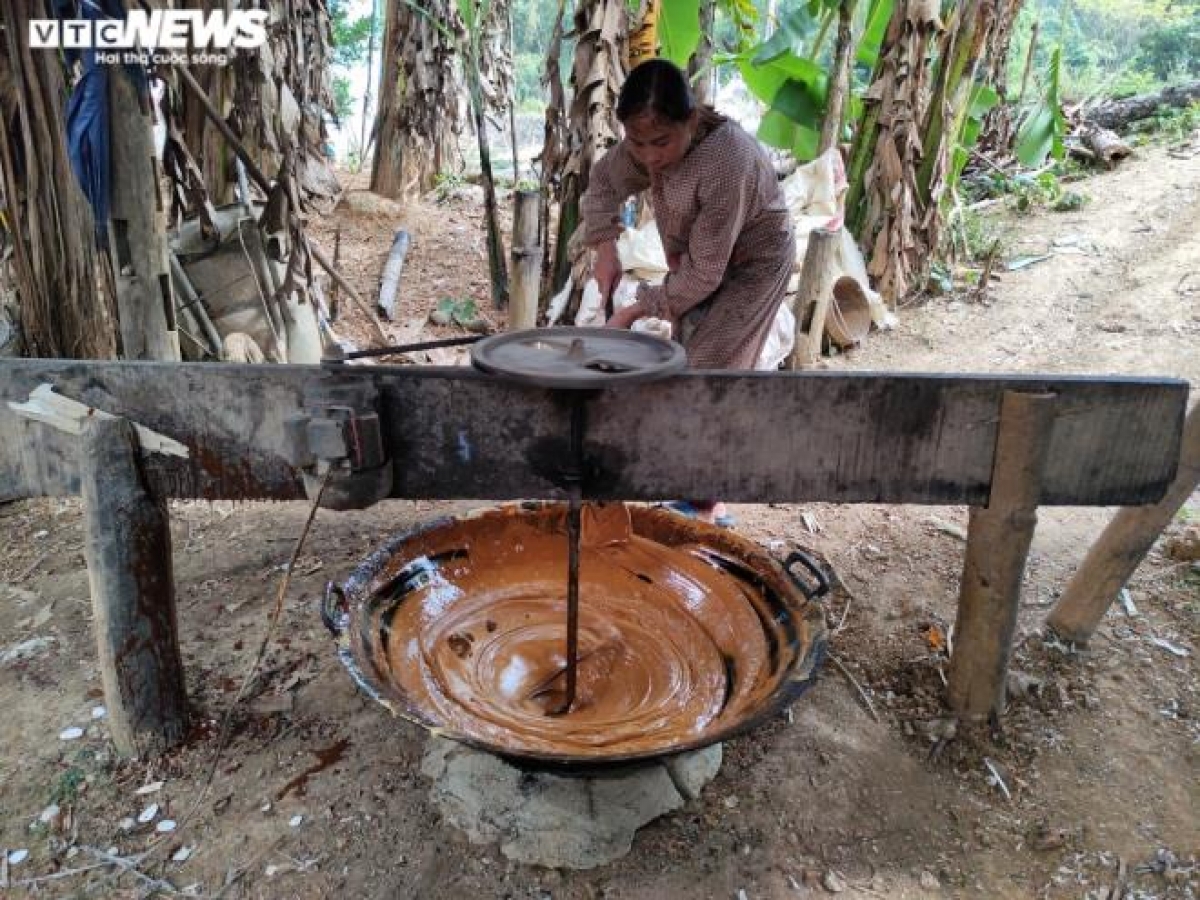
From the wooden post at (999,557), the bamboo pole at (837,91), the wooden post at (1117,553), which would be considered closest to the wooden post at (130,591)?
the wooden post at (999,557)

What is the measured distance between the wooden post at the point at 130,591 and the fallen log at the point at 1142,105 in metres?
11.6

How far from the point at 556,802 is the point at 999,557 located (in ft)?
4.54

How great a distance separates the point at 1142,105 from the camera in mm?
10391

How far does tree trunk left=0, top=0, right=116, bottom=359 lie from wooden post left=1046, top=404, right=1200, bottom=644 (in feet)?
13.5

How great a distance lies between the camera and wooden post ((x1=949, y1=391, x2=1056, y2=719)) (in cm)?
218

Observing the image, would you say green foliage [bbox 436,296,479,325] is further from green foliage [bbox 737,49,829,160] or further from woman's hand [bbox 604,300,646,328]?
woman's hand [bbox 604,300,646,328]

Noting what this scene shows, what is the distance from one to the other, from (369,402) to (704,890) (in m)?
1.46

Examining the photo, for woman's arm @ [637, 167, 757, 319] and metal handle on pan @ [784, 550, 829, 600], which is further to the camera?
woman's arm @ [637, 167, 757, 319]

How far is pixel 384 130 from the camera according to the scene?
8148 millimetres

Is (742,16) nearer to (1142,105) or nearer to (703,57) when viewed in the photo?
(703,57)

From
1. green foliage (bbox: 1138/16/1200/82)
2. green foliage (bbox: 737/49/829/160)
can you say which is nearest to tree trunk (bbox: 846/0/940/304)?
green foliage (bbox: 737/49/829/160)

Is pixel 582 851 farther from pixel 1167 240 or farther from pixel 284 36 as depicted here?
pixel 1167 240

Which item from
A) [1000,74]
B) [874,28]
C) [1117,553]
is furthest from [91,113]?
[1000,74]

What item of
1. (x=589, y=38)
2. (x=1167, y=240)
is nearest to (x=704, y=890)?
(x=589, y=38)
